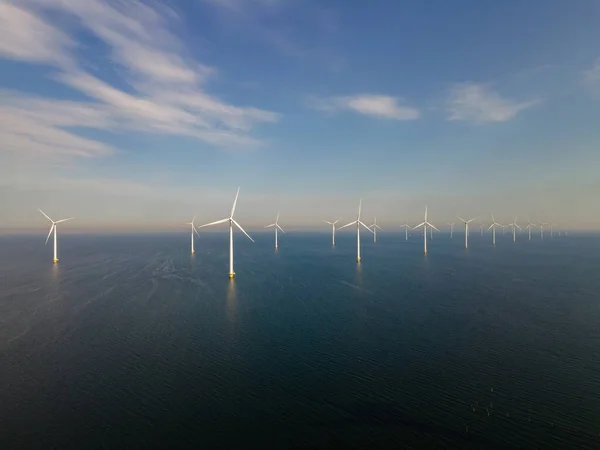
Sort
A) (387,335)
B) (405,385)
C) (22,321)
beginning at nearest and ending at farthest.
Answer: (405,385) < (387,335) < (22,321)

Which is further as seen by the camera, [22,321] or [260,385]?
[22,321]

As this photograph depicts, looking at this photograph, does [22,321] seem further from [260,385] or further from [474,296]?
[474,296]

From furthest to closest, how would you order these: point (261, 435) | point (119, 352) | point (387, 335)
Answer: point (387, 335), point (119, 352), point (261, 435)

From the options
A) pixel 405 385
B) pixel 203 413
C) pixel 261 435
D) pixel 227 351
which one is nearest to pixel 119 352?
pixel 227 351

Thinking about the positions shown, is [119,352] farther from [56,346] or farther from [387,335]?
[387,335]

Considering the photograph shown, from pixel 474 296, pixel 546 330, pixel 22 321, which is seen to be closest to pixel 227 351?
pixel 22 321

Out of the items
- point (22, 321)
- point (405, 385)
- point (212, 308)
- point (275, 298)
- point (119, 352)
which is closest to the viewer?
point (405, 385)
